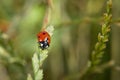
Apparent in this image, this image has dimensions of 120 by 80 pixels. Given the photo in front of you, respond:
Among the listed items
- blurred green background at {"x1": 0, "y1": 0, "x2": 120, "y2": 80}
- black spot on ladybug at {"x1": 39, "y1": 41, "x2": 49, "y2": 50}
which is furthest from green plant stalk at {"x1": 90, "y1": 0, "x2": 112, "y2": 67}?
blurred green background at {"x1": 0, "y1": 0, "x2": 120, "y2": 80}

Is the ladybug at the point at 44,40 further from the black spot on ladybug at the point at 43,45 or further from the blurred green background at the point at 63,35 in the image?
the blurred green background at the point at 63,35

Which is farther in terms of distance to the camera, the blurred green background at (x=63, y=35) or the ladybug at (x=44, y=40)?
the blurred green background at (x=63, y=35)

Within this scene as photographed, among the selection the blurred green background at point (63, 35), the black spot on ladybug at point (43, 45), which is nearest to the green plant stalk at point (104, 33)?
the black spot on ladybug at point (43, 45)

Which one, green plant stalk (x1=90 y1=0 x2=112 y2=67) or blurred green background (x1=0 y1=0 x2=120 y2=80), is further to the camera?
blurred green background (x1=0 y1=0 x2=120 y2=80)

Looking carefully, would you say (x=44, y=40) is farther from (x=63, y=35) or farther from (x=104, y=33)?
(x=63, y=35)

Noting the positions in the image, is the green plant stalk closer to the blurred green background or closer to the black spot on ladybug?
the black spot on ladybug

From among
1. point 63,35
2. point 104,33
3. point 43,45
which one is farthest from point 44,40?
point 63,35
